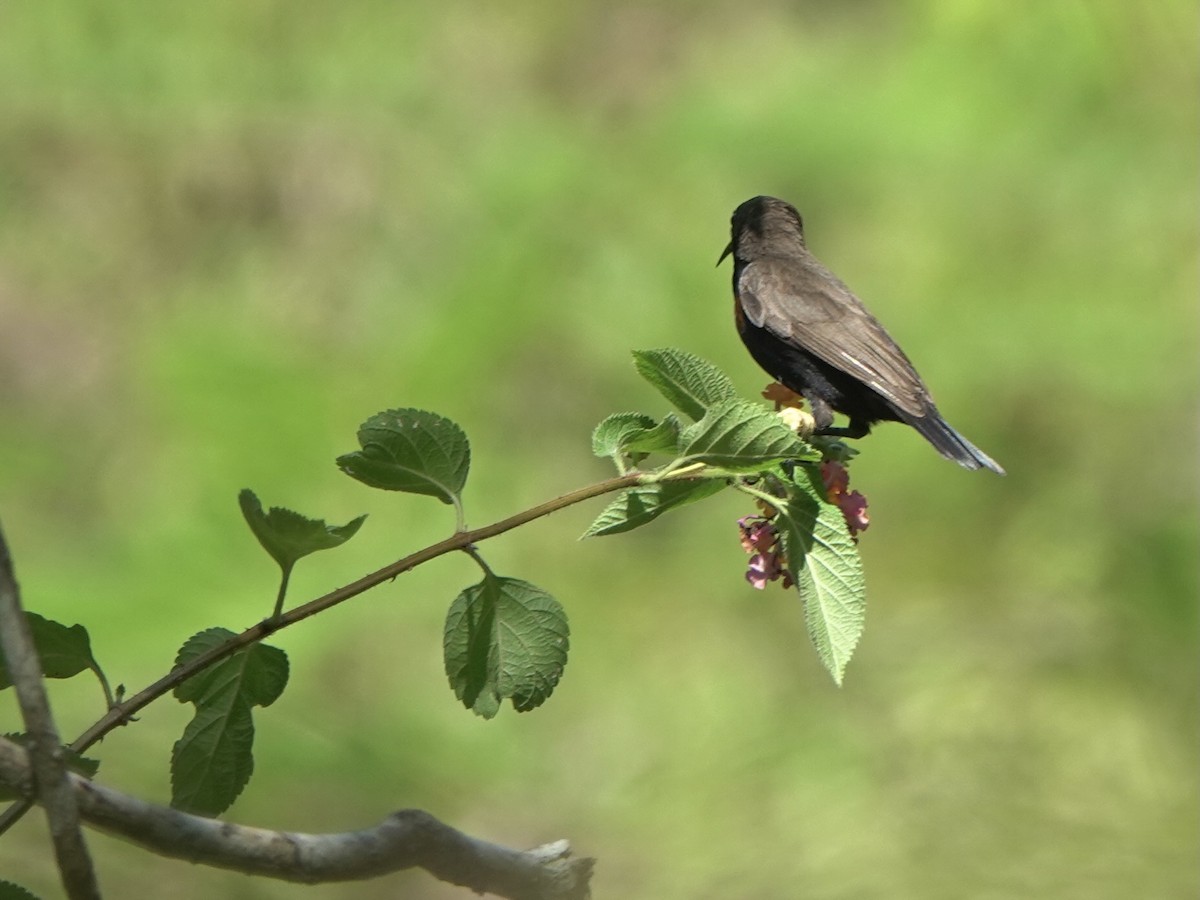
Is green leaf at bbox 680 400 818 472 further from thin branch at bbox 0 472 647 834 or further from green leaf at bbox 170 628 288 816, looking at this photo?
green leaf at bbox 170 628 288 816

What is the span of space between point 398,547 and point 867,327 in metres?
2.14

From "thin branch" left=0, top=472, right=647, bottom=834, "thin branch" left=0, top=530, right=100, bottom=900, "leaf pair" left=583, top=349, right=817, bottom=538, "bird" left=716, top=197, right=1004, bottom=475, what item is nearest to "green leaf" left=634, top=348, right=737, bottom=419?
"leaf pair" left=583, top=349, right=817, bottom=538

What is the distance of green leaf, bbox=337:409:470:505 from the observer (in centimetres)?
121

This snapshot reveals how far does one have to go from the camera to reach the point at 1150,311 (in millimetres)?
5457

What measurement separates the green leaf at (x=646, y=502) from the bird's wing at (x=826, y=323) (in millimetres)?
1341

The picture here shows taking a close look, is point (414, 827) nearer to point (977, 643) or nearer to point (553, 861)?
point (553, 861)

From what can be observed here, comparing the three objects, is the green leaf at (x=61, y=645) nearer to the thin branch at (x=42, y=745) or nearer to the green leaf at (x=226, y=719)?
the green leaf at (x=226, y=719)

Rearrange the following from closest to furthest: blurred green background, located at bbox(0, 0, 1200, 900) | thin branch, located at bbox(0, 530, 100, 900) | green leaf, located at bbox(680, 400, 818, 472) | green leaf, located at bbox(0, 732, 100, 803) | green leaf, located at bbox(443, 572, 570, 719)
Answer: thin branch, located at bbox(0, 530, 100, 900), green leaf, located at bbox(0, 732, 100, 803), green leaf, located at bbox(680, 400, 818, 472), green leaf, located at bbox(443, 572, 570, 719), blurred green background, located at bbox(0, 0, 1200, 900)

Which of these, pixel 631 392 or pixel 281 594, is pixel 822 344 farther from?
pixel 631 392

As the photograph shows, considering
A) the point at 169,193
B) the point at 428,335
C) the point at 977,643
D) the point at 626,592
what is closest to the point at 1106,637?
the point at 977,643

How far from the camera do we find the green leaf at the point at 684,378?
1.20m

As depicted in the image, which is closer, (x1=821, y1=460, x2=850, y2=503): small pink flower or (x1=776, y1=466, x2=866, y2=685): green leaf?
(x1=776, y1=466, x2=866, y2=685): green leaf

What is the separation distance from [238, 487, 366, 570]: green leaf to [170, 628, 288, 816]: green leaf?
80 mm

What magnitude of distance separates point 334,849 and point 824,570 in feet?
1.50
